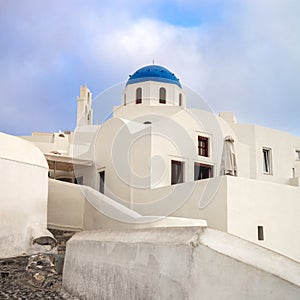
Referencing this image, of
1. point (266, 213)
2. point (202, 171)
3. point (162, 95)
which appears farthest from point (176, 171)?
point (162, 95)

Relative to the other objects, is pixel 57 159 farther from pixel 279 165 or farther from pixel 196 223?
pixel 279 165

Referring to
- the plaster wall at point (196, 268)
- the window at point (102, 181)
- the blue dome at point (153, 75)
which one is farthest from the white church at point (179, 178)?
the plaster wall at point (196, 268)

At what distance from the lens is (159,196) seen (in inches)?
579

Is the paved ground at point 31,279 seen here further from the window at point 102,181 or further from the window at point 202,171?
the window at point 202,171

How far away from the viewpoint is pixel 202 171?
1747cm

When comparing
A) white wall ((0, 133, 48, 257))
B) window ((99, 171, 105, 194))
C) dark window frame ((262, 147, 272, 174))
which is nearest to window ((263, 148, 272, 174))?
dark window frame ((262, 147, 272, 174))

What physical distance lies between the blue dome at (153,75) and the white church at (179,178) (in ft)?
4.96

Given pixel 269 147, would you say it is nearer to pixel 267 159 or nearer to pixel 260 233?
pixel 267 159

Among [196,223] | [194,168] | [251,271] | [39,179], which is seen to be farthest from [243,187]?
[251,271]

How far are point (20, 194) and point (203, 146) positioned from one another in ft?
30.9

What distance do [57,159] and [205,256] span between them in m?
15.1

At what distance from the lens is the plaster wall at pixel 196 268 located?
11.7 ft

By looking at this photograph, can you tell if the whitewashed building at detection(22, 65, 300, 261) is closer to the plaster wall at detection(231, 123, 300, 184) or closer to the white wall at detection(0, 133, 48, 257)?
the plaster wall at detection(231, 123, 300, 184)

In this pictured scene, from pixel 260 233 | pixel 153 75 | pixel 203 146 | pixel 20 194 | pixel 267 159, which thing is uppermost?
pixel 153 75
